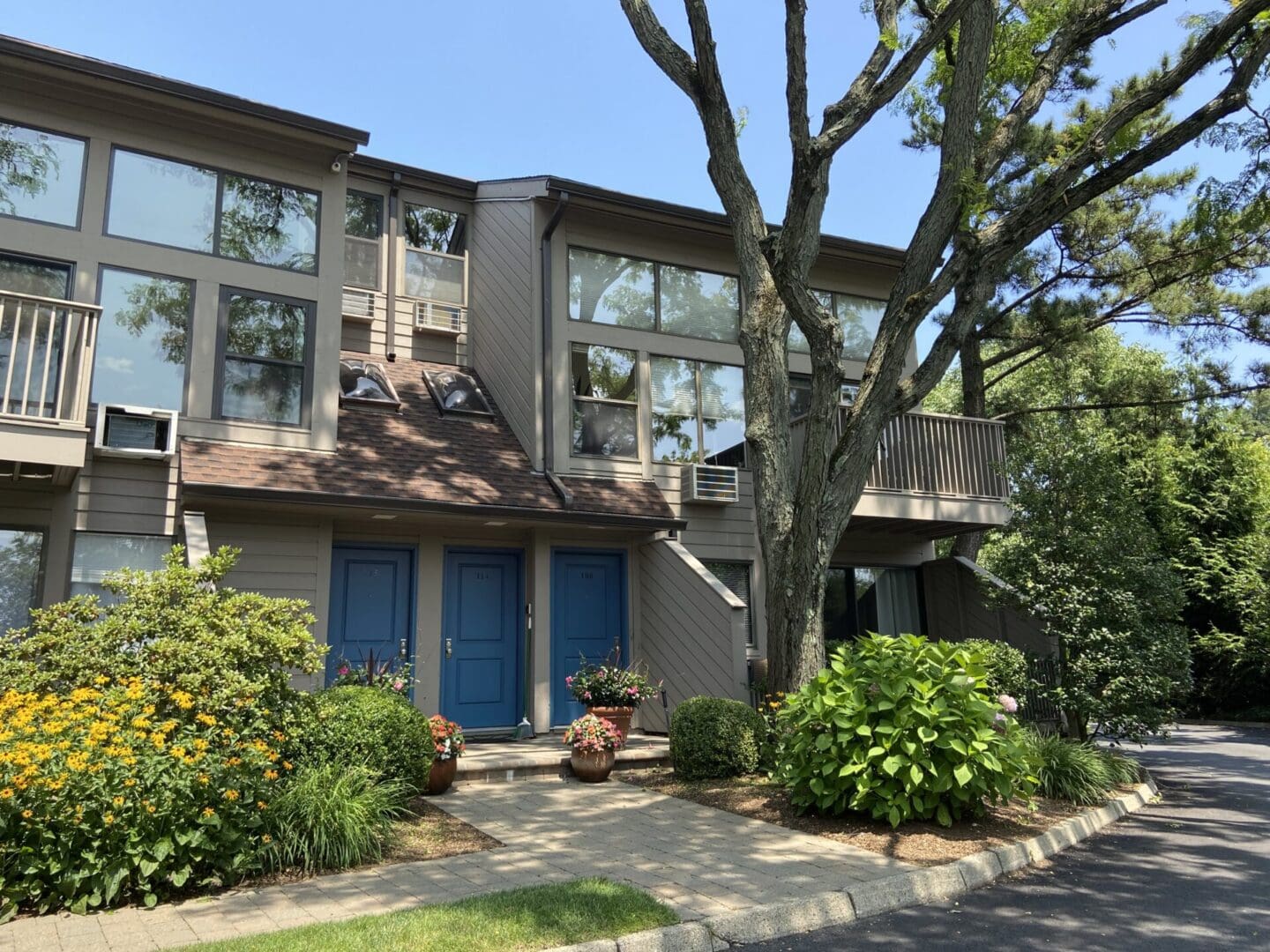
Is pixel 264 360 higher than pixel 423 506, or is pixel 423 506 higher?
pixel 264 360

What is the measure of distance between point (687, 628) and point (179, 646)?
6325mm

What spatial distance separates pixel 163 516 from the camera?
30.2 ft

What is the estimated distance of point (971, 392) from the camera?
15.4 metres

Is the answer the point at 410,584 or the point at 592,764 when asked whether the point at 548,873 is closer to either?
the point at 592,764

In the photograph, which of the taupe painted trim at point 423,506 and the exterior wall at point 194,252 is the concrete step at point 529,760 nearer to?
the taupe painted trim at point 423,506

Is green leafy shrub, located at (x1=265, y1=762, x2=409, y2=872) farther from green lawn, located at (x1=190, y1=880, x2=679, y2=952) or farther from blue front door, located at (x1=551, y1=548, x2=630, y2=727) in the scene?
blue front door, located at (x1=551, y1=548, x2=630, y2=727)

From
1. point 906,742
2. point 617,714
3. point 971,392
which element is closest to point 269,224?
point 617,714

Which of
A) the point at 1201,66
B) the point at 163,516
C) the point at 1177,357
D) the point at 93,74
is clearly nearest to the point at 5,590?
the point at 163,516

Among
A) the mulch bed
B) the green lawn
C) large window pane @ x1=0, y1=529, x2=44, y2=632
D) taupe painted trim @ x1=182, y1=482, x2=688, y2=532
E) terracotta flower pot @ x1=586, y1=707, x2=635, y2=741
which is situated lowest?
the mulch bed

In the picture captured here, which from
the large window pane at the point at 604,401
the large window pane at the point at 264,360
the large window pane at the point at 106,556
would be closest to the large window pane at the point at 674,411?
the large window pane at the point at 604,401

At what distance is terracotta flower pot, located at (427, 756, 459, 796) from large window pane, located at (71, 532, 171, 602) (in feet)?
11.8

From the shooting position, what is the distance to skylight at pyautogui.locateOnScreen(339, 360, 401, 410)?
37.5 feet

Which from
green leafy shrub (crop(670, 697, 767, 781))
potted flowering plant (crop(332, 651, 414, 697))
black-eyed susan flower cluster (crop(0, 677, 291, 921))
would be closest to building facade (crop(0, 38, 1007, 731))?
potted flowering plant (crop(332, 651, 414, 697))

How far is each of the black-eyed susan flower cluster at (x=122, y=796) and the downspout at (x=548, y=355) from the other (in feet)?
20.1
